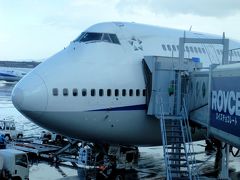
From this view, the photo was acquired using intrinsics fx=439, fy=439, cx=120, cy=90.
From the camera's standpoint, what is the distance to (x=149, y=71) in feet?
56.7

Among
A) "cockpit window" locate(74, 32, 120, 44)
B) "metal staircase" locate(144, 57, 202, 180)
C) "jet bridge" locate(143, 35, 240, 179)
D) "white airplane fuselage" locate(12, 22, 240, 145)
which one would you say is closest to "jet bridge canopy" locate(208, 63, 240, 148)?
"jet bridge" locate(143, 35, 240, 179)

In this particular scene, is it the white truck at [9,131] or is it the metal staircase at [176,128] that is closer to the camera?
the metal staircase at [176,128]

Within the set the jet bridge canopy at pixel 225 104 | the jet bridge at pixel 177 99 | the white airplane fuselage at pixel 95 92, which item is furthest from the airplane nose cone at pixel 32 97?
the jet bridge canopy at pixel 225 104

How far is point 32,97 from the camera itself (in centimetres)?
1591

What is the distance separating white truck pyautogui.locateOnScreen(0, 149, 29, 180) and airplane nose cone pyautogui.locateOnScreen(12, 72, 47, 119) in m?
4.46

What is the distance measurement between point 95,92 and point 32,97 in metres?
2.34

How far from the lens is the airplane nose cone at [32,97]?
15945 mm

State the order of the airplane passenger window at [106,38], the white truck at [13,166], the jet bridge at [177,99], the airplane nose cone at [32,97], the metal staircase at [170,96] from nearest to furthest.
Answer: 1. the jet bridge at [177,99]
2. the airplane nose cone at [32,97]
3. the metal staircase at [170,96]
4. the airplane passenger window at [106,38]
5. the white truck at [13,166]

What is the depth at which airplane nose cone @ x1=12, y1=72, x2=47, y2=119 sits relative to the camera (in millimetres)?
15945

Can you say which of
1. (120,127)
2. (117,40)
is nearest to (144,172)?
(120,127)

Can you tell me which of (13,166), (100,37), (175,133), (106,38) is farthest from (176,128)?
(13,166)

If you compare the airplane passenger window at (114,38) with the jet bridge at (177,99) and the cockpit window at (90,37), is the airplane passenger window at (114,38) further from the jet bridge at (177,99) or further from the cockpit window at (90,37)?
the jet bridge at (177,99)

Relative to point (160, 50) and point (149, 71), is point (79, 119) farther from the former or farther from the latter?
point (160, 50)

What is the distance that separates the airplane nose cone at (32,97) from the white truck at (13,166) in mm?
4458
